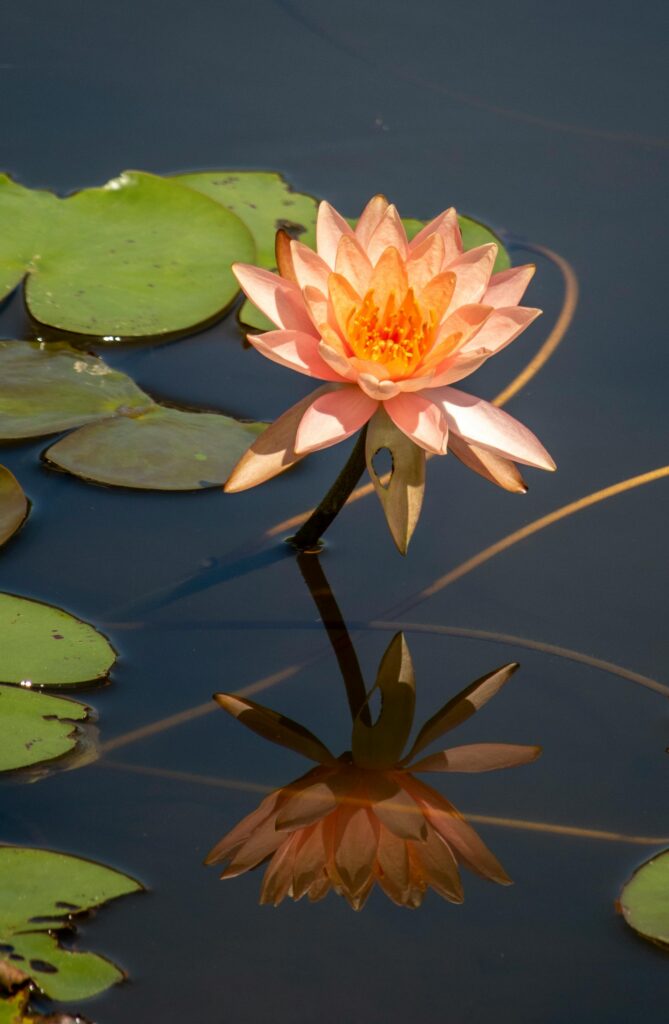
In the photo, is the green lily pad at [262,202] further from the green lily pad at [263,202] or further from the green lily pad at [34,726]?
the green lily pad at [34,726]

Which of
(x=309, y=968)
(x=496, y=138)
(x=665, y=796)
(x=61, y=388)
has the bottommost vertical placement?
(x=309, y=968)

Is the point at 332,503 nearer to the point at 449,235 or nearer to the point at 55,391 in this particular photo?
the point at 449,235

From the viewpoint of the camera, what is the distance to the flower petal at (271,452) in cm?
212

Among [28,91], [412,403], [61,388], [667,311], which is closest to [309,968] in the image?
[412,403]

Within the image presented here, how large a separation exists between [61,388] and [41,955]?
139 centimetres

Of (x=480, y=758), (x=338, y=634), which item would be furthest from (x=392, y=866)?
(x=338, y=634)

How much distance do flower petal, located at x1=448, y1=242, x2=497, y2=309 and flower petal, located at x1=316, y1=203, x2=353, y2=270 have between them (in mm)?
237

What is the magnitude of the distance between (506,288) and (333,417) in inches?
17.6

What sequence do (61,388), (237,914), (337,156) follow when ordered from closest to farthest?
(237,914) → (61,388) → (337,156)

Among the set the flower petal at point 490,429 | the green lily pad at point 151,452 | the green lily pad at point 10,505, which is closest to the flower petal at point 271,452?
the flower petal at point 490,429

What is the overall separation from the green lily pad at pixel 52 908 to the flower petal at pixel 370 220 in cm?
124

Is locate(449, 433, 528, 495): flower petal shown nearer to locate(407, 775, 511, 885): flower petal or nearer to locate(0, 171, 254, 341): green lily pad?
locate(407, 775, 511, 885): flower petal

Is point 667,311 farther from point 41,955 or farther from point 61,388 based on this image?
point 41,955

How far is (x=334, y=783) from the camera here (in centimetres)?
211
